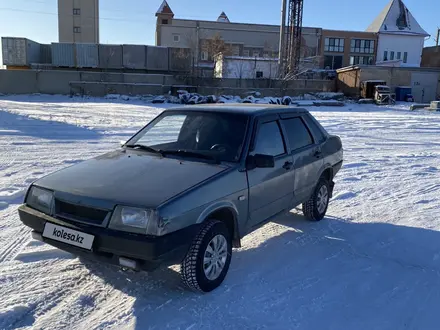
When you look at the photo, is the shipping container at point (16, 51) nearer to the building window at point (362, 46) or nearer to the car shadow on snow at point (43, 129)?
the car shadow on snow at point (43, 129)

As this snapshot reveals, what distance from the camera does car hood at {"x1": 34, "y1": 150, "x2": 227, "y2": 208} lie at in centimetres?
328

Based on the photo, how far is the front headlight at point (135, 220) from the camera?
3094 millimetres

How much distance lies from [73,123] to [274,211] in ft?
42.0

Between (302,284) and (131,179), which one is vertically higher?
(131,179)

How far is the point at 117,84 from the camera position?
3528cm

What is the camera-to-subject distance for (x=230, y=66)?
43.8 metres

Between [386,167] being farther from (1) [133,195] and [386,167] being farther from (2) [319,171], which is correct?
(1) [133,195]

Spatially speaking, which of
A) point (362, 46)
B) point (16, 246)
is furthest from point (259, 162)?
point (362, 46)

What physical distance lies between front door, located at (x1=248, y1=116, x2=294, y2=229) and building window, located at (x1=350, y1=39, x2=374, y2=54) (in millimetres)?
69669

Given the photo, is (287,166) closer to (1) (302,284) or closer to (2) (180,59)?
(1) (302,284)

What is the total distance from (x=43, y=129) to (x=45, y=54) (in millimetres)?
40056

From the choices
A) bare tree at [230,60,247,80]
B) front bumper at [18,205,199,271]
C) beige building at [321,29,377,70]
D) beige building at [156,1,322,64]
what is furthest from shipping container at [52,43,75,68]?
front bumper at [18,205,199,271]

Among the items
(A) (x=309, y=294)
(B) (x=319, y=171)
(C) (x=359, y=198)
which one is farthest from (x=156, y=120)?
(C) (x=359, y=198)

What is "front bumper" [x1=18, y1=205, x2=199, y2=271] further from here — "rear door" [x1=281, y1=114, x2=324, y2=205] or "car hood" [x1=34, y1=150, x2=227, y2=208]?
"rear door" [x1=281, y1=114, x2=324, y2=205]
